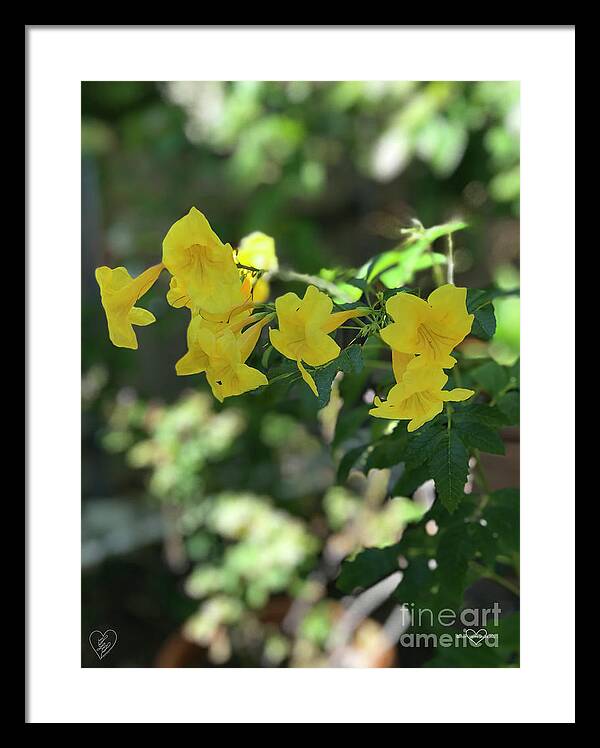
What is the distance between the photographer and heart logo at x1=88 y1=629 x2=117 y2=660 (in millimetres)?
1124

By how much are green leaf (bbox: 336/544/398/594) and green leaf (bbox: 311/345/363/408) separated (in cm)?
34

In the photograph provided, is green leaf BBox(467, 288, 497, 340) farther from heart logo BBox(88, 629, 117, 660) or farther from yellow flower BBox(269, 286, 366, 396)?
heart logo BBox(88, 629, 117, 660)

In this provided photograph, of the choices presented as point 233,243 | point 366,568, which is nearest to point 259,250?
point 366,568

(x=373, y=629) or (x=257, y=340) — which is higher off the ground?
(x=257, y=340)

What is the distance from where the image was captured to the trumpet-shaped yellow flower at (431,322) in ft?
2.36

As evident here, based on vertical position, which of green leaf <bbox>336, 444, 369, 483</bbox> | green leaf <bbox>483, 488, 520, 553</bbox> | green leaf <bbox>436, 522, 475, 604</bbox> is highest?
green leaf <bbox>336, 444, 369, 483</bbox>

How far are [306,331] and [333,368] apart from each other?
52mm

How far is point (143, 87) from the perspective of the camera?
2295 mm

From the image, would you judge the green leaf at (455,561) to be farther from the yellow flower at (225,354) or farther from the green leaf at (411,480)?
the yellow flower at (225,354)

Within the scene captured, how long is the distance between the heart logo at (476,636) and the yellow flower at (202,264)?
24.4 inches

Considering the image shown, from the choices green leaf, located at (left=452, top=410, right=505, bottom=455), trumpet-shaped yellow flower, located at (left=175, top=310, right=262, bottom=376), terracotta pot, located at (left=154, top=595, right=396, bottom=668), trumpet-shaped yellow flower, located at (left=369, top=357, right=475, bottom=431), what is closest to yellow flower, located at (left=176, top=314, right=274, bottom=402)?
trumpet-shaped yellow flower, located at (left=175, top=310, right=262, bottom=376)

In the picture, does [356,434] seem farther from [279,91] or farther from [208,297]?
[279,91]
